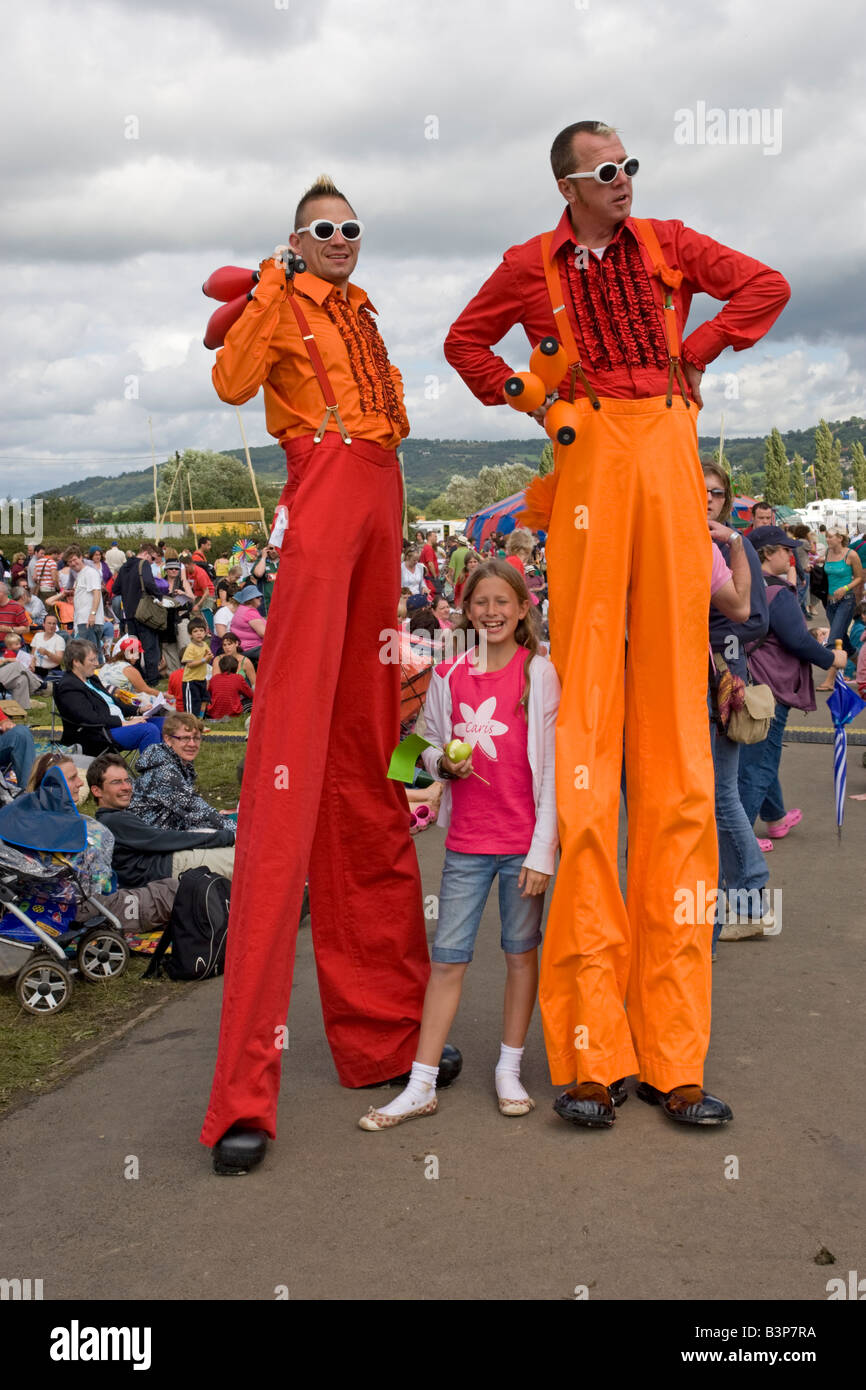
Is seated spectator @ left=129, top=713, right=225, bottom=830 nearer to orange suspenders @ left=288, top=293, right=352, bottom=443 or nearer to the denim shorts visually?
the denim shorts

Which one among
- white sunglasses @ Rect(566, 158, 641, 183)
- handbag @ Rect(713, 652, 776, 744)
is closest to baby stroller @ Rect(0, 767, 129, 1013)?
handbag @ Rect(713, 652, 776, 744)

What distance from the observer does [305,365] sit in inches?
148

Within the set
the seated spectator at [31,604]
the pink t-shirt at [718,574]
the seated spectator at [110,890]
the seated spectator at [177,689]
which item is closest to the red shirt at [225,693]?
the seated spectator at [177,689]

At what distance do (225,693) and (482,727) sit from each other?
9.66 m

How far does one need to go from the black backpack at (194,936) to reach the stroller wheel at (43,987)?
0.42 metres

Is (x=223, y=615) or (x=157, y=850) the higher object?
(x=223, y=615)

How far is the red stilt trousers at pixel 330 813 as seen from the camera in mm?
3590

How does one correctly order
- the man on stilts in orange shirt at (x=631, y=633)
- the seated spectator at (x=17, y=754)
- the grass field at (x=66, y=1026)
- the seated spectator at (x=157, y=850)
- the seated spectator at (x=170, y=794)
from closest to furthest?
the man on stilts in orange shirt at (x=631, y=633)
the grass field at (x=66, y=1026)
the seated spectator at (x=157, y=850)
the seated spectator at (x=170, y=794)
the seated spectator at (x=17, y=754)

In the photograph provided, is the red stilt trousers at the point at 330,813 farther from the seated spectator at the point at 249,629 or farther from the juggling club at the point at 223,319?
the seated spectator at the point at 249,629

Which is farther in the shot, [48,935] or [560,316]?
[48,935]

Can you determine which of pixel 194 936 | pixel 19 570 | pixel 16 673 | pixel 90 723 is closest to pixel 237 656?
pixel 16 673

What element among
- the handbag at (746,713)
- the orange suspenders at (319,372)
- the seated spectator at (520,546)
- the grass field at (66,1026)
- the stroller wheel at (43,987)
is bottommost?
the grass field at (66,1026)

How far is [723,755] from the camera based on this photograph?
Answer: 5.55 meters

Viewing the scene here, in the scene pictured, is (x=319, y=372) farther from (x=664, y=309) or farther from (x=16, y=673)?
(x=16, y=673)
